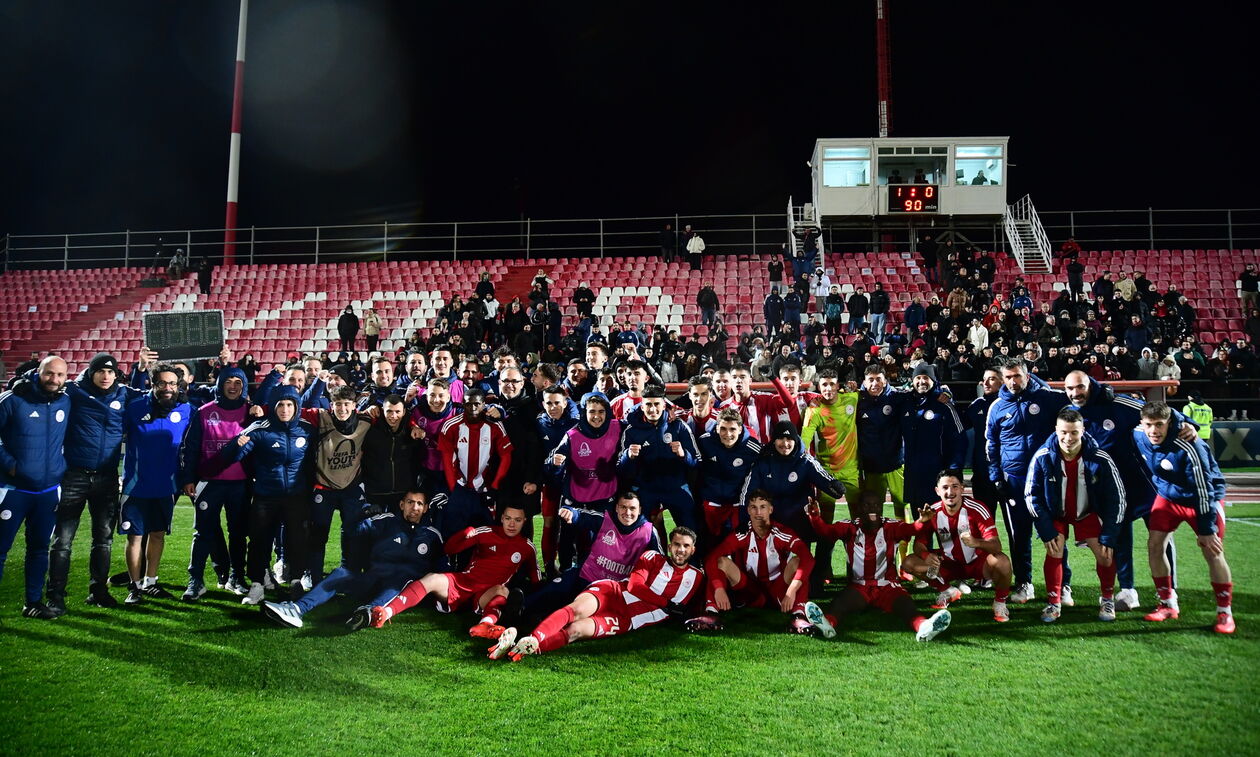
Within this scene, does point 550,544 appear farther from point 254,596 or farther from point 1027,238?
point 1027,238

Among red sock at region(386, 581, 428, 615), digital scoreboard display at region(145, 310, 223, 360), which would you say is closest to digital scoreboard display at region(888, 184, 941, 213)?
digital scoreboard display at region(145, 310, 223, 360)

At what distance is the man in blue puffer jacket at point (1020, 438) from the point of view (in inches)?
242

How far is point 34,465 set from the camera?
5.55 m

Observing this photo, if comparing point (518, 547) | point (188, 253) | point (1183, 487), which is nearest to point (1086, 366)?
point (1183, 487)

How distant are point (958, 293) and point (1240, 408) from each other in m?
5.56

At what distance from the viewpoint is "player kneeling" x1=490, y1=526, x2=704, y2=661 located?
4915mm

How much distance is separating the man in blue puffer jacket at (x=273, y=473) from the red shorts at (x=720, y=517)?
3.31 meters

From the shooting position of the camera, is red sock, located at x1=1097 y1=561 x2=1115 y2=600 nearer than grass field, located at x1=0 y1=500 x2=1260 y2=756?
No

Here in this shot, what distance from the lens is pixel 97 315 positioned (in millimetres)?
23391

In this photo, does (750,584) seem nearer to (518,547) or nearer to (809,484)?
(809,484)

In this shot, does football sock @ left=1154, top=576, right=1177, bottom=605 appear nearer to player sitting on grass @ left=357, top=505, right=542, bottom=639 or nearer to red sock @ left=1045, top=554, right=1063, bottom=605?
red sock @ left=1045, top=554, right=1063, bottom=605

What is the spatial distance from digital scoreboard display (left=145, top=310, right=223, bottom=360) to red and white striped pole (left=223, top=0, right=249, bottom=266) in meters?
10.5

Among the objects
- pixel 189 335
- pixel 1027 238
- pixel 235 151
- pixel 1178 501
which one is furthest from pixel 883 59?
pixel 1178 501

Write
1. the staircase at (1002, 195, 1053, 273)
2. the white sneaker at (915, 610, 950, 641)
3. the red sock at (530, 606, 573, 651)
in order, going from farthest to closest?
the staircase at (1002, 195, 1053, 273)
the white sneaker at (915, 610, 950, 641)
the red sock at (530, 606, 573, 651)
